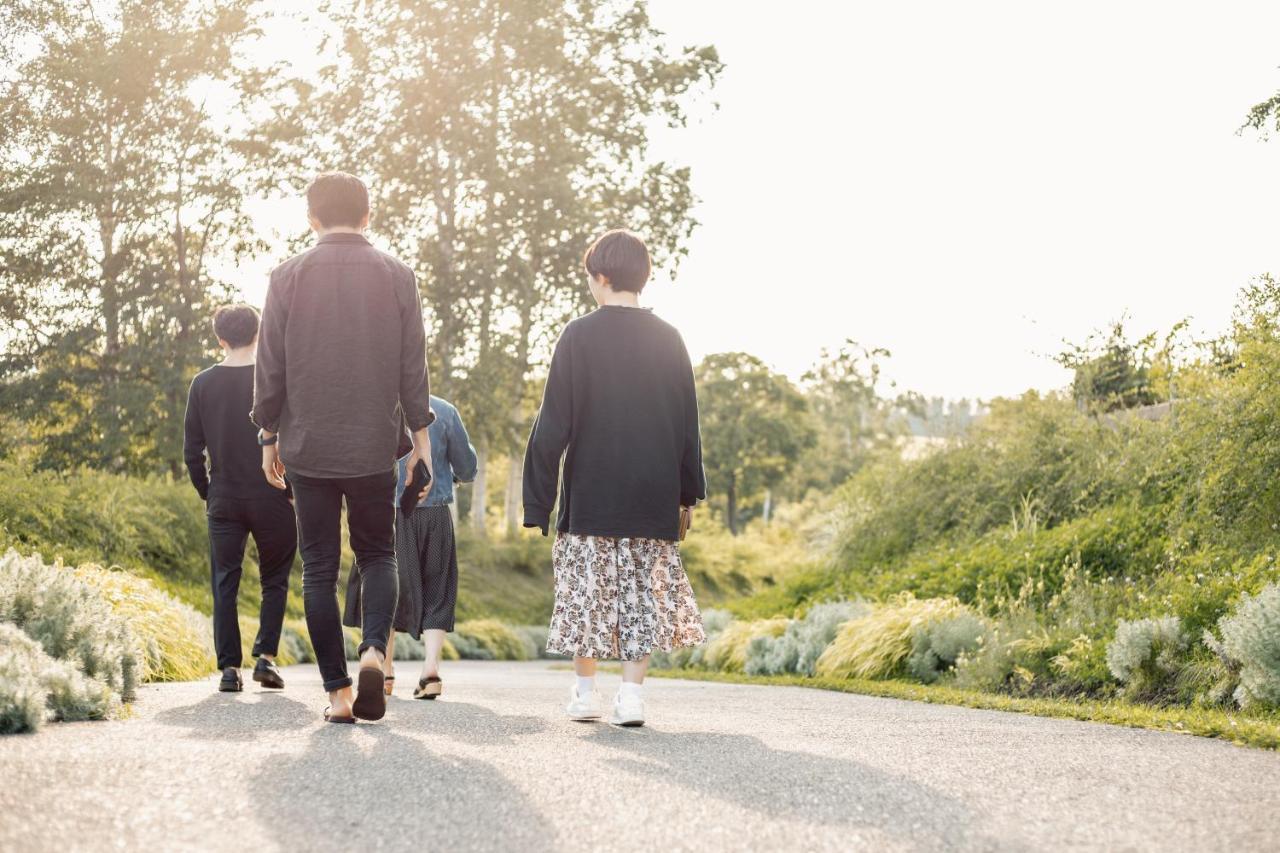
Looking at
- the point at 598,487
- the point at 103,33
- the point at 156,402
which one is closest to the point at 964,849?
the point at 598,487

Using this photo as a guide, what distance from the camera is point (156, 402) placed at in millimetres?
22797

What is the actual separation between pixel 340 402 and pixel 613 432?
1193 millimetres

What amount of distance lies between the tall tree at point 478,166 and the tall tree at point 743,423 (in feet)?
73.1

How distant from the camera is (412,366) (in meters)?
5.36

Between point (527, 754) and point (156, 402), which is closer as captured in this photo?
point (527, 754)

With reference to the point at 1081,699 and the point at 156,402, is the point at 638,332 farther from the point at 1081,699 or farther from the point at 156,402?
the point at 156,402

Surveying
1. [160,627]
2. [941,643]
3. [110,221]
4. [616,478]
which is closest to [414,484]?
[616,478]

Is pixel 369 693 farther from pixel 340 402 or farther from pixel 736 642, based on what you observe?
pixel 736 642

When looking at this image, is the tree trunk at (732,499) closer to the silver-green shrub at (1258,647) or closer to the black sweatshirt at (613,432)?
the silver-green shrub at (1258,647)

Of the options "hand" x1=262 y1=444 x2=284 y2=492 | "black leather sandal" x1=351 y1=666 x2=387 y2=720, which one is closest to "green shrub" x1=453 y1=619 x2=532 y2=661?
"hand" x1=262 y1=444 x2=284 y2=492

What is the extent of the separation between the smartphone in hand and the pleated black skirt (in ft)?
6.17

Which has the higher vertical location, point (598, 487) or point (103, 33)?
point (103, 33)

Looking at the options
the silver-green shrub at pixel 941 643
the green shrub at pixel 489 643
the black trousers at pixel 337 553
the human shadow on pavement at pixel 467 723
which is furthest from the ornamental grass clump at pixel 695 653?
the black trousers at pixel 337 553

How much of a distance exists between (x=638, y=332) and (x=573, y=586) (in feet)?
3.74
